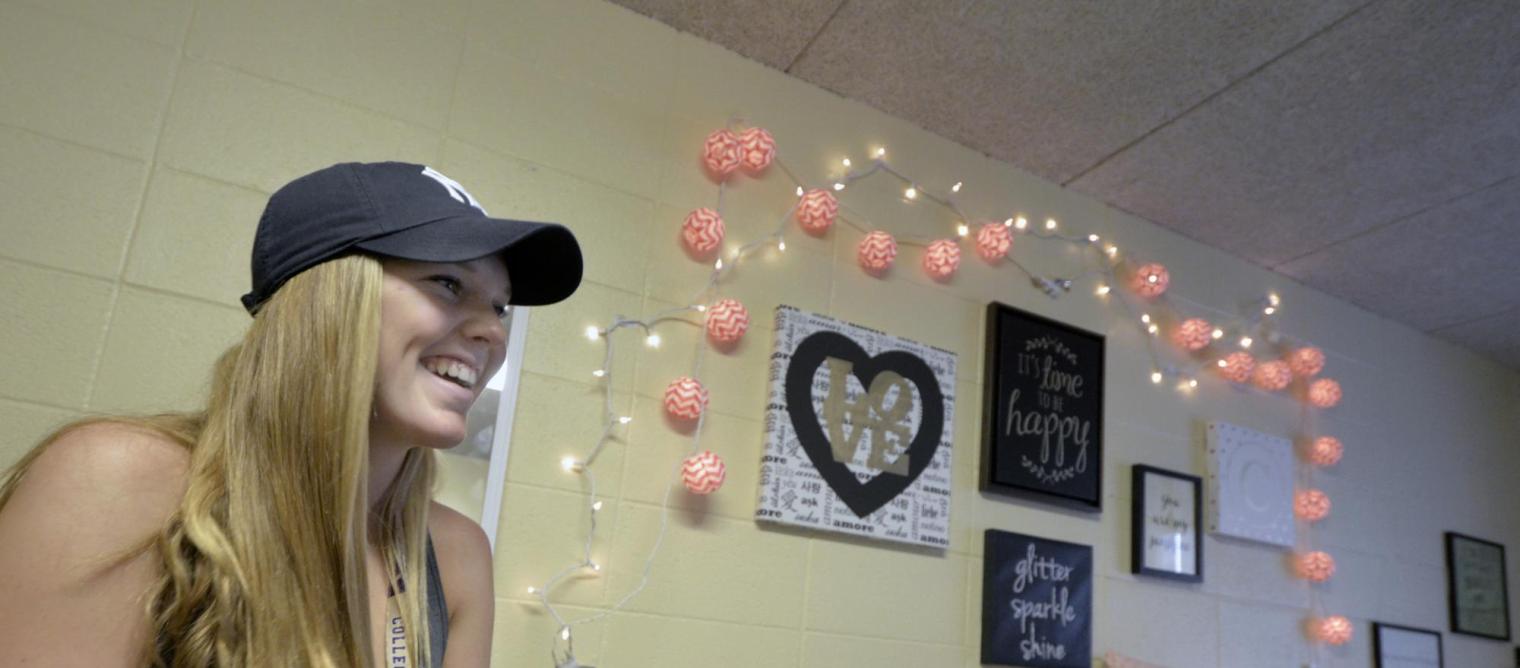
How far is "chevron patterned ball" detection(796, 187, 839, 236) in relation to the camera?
234 cm

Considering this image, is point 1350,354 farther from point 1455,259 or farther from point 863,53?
point 863,53

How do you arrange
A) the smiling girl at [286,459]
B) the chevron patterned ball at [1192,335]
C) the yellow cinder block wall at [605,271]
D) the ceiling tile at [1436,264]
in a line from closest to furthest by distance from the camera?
the smiling girl at [286,459]
the yellow cinder block wall at [605,271]
the ceiling tile at [1436,264]
the chevron patterned ball at [1192,335]

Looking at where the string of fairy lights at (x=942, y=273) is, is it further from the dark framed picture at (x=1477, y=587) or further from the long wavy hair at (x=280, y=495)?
the long wavy hair at (x=280, y=495)

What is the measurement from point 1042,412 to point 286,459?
2.05 m

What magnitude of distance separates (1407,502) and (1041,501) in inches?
64.1

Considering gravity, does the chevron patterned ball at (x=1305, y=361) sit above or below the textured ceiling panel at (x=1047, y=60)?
below

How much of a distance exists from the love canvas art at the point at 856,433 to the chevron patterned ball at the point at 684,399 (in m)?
0.19

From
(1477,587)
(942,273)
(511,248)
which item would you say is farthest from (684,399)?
(1477,587)

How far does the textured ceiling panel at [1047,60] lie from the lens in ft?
6.99

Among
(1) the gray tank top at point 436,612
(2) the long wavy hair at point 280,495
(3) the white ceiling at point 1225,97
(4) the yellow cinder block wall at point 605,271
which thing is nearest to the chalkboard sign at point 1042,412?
(4) the yellow cinder block wall at point 605,271

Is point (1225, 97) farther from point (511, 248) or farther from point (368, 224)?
point (368, 224)

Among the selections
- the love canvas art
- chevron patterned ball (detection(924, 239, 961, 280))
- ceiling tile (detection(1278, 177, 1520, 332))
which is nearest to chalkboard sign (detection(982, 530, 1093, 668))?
the love canvas art

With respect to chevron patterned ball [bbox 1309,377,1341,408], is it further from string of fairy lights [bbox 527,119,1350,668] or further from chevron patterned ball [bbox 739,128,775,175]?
chevron patterned ball [bbox 739,128,775,175]

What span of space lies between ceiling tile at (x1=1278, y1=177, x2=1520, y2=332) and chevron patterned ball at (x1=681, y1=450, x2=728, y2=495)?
216 cm
